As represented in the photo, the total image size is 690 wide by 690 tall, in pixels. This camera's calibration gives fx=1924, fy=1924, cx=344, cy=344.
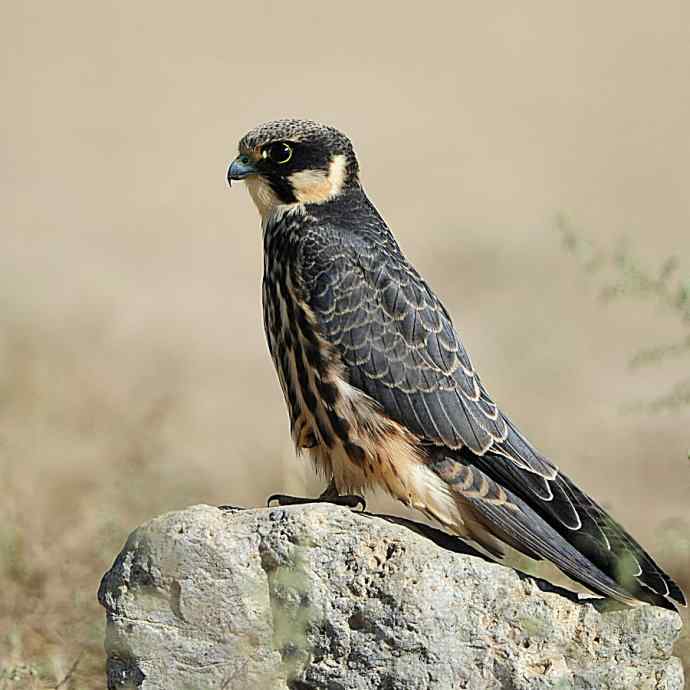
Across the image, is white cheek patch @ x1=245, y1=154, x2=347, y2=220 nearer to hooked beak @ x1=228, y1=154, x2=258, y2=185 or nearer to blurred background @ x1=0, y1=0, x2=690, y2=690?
hooked beak @ x1=228, y1=154, x2=258, y2=185

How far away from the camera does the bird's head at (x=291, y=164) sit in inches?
273

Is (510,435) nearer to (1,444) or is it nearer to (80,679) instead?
(80,679)

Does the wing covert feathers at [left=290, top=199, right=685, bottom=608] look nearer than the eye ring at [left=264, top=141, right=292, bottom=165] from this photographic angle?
Yes

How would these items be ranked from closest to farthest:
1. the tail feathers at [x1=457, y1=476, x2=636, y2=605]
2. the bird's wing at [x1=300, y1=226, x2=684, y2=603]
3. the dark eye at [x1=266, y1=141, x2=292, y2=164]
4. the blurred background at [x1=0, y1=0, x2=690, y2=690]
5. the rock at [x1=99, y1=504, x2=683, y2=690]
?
the rock at [x1=99, y1=504, x2=683, y2=690]
the tail feathers at [x1=457, y1=476, x2=636, y2=605]
the bird's wing at [x1=300, y1=226, x2=684, y2=603]
the dark eye at [x1=266, y1=141, x2=292, y2=164]
the blurred background at [x1=0, y1=0, x2=690, y2=690]

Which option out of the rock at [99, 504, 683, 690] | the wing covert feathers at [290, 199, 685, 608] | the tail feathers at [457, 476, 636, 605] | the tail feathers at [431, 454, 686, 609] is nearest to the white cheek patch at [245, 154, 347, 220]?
the wing covert feathers at [290, 199, 685, 608]

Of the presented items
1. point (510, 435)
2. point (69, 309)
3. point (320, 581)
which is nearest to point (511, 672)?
point (320, 581)

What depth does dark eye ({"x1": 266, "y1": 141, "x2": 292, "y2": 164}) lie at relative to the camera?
22.8 feet

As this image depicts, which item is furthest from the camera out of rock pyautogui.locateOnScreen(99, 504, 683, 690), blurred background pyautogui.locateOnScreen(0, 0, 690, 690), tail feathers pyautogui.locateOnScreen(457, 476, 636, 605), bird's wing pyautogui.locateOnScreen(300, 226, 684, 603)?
blurred background pyautogui.locateOnScreen(0, 0, 690, 690)

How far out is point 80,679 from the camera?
22.3 ft

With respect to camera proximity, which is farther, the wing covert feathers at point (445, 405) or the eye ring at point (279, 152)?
the eye ring at point (279, 152)

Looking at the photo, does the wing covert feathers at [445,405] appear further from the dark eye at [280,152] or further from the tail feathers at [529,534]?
the dark eye at [280,152]

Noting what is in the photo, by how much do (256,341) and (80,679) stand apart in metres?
5.58

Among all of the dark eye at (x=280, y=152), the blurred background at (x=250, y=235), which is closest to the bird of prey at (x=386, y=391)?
the dark eye at (x=280, y=152)

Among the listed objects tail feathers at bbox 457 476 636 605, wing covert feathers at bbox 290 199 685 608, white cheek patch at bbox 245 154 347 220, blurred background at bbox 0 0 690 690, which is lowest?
tail feathers at bbox 457 476 636 605
